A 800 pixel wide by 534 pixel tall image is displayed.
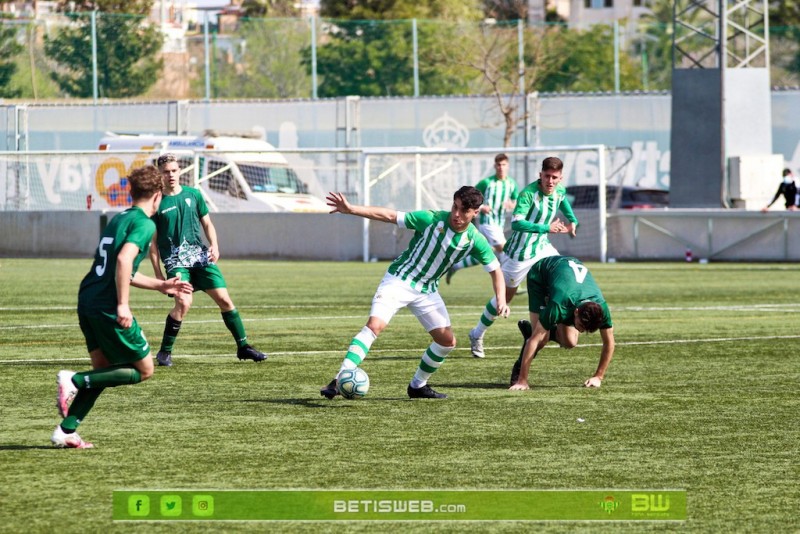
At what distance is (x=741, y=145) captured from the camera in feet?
113

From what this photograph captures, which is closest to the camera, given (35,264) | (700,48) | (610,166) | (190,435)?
(190,435)

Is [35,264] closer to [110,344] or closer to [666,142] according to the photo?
[666,142]

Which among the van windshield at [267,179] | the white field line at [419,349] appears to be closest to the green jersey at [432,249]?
the white field line at [419,349]

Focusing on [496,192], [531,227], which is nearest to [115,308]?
[531,227]

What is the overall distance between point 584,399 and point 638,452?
7.52 ft

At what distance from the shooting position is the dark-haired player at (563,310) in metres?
10.9

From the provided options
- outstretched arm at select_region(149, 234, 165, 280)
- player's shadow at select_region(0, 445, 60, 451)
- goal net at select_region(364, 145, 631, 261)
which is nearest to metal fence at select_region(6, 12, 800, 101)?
goal net at select_region(364, 145, 631, 261)

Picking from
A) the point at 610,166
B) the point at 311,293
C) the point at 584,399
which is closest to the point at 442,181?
the point at 610,166

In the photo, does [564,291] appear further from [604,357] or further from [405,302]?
[405,302]

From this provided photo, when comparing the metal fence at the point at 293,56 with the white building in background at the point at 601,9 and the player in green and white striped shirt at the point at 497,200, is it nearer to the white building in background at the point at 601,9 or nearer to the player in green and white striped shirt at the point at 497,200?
the player in green and white striped shirt at the point at 497,200

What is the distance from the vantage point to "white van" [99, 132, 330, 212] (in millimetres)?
35438

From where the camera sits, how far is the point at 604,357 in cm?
1172

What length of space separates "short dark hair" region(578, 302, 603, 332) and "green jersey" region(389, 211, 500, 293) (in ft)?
2.40

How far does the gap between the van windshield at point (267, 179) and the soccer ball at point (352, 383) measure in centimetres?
2516
